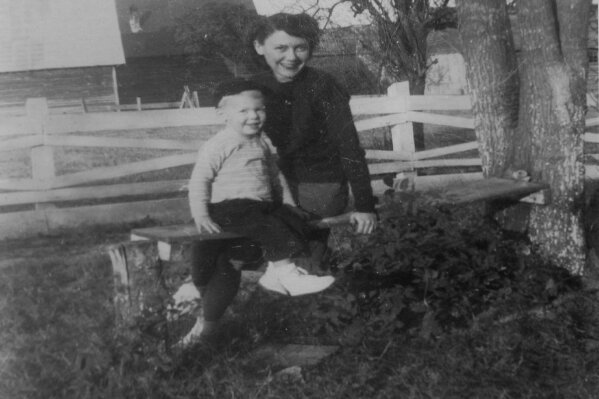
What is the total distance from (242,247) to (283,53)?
0.98 meters

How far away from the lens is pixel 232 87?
2852 millimetres

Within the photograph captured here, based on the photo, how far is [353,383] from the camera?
2.79 meters

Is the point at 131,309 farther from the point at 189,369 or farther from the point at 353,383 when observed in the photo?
the point at 353,383

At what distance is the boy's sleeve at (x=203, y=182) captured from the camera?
282 cm

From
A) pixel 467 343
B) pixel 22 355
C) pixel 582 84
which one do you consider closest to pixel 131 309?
pixel 22 355

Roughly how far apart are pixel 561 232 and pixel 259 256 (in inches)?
80.2

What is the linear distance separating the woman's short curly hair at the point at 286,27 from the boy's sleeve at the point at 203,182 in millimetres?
650

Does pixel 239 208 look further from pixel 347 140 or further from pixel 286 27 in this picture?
pixel 286 27

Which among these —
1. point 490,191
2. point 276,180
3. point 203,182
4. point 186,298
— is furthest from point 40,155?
point 490,191

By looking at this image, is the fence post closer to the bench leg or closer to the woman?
the bench leg

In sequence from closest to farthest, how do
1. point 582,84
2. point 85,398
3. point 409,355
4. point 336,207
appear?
point 85,398 → point 409,355 → point 336,207 → point 582,84

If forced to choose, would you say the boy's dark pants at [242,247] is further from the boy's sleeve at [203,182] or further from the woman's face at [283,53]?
the woman's face at [283,53]

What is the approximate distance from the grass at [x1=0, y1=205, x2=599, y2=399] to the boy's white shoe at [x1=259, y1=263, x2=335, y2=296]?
A: 4.7 inches

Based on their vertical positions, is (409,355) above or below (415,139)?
below
